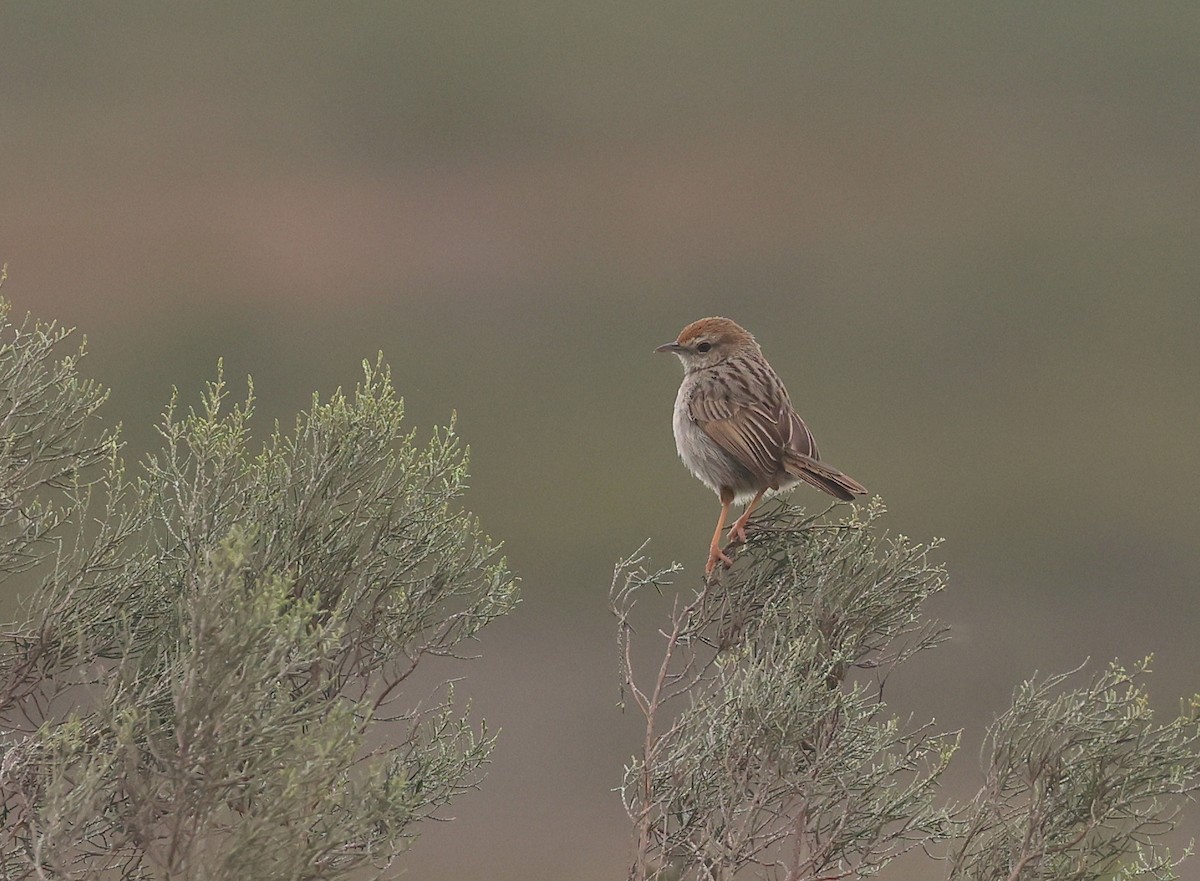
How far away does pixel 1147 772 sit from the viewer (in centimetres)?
696

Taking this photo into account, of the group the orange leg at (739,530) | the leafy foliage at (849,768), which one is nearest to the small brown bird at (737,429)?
the orange leg at (739,530)

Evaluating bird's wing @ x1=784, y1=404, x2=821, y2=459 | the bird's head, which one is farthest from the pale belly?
the bird's head

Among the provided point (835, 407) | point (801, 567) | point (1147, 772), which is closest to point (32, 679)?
point (801, 567)

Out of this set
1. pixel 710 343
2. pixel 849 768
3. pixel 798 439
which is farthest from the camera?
pixel 710 343

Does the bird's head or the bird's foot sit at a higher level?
the bird's head

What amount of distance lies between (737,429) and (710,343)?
1.19 metres

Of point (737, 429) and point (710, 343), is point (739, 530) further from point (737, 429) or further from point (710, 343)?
point (710, 343)

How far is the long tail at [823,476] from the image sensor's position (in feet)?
26.3

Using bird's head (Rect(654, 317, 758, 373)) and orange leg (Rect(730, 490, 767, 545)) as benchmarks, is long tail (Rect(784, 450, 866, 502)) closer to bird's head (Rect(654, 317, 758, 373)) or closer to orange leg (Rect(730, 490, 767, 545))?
orange leg (Rect(730, 490, 767, 545))

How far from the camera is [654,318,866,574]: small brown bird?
855cm

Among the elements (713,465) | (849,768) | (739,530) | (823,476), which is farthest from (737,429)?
(849,768)

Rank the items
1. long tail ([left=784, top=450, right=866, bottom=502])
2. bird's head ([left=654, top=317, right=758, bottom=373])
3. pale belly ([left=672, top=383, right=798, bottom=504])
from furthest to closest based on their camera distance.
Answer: bird's head ([left=654, top=317, right=758, bottom=373]) < pale belly ([left=672, top=383, right=798, bottom=504]) < long tail ([left=784, top=450, right=866, bottom=502])

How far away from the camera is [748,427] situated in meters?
8.81

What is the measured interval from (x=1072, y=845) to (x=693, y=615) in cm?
207
